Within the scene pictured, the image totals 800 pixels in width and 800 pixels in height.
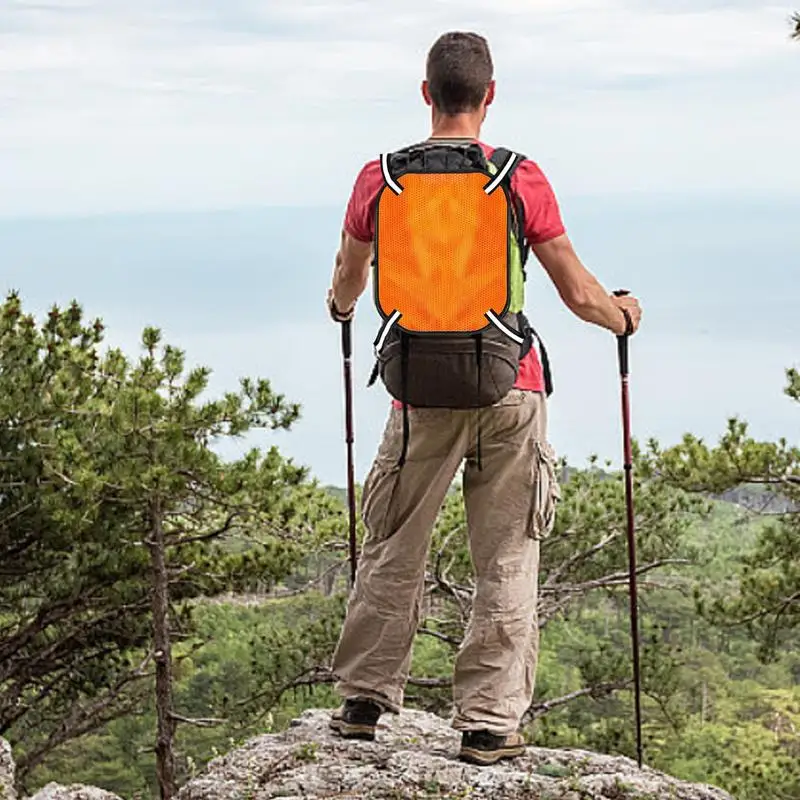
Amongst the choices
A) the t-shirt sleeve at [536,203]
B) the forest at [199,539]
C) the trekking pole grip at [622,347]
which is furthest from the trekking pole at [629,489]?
the forest at [199,539]

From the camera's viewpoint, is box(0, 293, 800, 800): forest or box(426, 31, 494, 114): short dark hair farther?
box(0, 293, 800, 800): forest

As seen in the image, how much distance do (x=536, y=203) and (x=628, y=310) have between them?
2.04ft

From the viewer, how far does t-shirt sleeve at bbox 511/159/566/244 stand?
14.8 feet

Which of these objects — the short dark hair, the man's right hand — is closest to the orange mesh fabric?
the short dark hair

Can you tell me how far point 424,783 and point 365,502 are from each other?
0.90 m

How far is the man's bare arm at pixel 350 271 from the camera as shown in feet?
15.8

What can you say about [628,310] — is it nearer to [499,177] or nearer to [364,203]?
[499,177]

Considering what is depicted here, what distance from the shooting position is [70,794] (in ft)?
19.1

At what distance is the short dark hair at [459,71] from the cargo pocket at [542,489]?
109 cm

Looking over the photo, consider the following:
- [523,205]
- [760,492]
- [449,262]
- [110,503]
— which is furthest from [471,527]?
[760,492]

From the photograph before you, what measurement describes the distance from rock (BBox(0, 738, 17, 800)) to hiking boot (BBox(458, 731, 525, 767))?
6.82 ft

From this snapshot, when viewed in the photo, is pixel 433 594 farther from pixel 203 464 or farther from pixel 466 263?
pixel 466 263

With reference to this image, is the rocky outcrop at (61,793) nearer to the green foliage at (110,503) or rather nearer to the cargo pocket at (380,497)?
the cargo pocket at (380,497)

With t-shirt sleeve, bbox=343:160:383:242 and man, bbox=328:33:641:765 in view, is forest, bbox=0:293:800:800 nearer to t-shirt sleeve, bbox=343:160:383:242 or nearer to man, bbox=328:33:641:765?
man, bbox=328:33:641:765
